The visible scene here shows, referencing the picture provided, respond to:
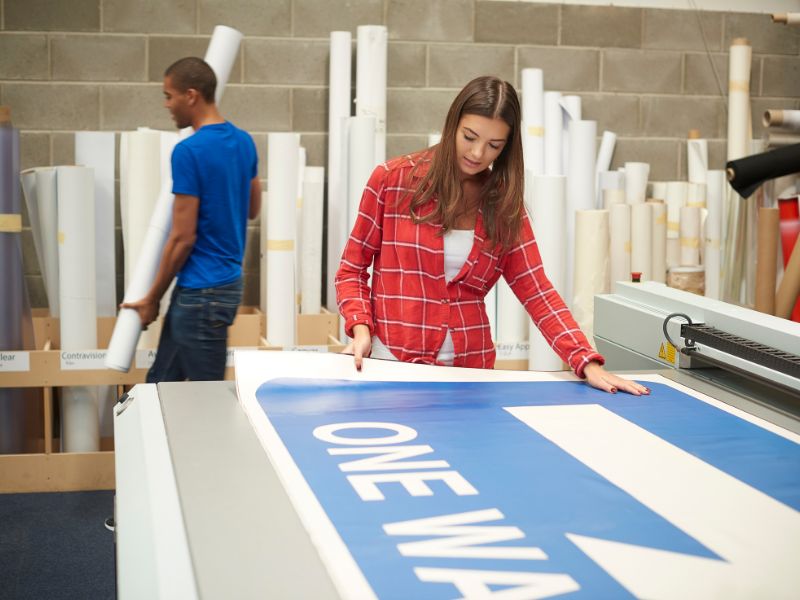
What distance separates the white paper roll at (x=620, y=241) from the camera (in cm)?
352

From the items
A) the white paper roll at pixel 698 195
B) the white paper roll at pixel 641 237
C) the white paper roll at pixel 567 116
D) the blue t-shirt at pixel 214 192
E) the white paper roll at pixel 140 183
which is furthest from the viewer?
the white paper roll at pixel 698 195

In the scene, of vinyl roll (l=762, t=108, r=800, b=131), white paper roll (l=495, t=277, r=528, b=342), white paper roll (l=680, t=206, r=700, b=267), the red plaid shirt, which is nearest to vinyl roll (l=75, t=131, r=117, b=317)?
white paper roll (l=495, t=277, r=528, b=342)

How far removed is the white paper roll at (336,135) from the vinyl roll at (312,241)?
0.23 ft

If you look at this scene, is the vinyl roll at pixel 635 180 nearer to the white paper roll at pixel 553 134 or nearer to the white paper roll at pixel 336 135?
the white paper roll at pixel 553 134

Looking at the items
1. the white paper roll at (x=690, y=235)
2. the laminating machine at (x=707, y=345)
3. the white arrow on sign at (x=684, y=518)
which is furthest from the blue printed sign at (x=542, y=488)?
the white paper roll at (x=690, y=235)

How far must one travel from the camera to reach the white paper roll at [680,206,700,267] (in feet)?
12.9

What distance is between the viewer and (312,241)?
365cm

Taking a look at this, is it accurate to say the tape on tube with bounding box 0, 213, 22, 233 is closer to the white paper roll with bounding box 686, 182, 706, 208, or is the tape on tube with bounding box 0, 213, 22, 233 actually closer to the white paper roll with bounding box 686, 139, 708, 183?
the white paper roll with bounding box 686, 182, 706, 208

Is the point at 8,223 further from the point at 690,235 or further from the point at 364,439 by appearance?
the point at 690,235

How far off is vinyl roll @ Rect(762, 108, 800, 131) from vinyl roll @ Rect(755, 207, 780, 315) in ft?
1.51

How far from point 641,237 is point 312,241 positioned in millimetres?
1223

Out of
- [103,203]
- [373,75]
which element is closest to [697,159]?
[373,75]

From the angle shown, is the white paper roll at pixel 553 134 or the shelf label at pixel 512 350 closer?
the shelf label at pixel 512 350

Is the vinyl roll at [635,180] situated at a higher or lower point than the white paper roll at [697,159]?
lower
